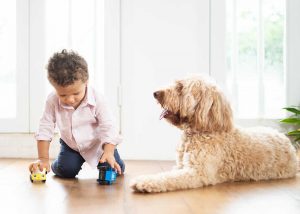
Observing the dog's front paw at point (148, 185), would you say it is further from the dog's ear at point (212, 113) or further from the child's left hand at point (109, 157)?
the dog's ear at point (212, 113)

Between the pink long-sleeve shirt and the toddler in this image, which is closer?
the toddler

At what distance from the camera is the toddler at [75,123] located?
2.01 meters

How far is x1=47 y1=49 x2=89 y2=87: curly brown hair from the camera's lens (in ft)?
6.43

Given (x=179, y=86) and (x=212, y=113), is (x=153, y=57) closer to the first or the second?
(x=179, y=86)

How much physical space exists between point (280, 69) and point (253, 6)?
50 centimetres

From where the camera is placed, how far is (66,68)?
1975 millimetres

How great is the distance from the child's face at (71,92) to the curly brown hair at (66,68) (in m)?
0.02

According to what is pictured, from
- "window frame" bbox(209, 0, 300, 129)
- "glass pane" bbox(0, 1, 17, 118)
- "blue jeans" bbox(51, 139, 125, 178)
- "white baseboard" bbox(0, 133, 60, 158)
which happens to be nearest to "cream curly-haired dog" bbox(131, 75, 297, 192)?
"blue jeans" bbox(51, 139, 125, 178)

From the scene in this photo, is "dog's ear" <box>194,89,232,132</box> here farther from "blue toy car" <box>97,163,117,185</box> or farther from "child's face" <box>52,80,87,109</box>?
"child's face" <box>52,80,87,109</box>

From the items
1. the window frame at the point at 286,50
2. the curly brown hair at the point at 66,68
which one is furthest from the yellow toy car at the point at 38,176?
the window frame at the point at 286,50

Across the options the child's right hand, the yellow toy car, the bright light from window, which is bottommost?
the yellow toy car

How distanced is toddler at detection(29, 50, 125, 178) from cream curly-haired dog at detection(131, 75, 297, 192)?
32 cm

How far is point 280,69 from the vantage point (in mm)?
3158

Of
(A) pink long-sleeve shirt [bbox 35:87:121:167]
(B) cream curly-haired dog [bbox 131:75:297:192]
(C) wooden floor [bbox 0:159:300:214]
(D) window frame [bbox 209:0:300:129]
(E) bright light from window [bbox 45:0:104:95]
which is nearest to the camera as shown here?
(C) wooden floor [bbox 0:159:300:214]
